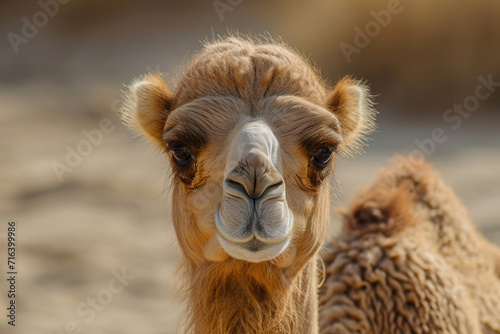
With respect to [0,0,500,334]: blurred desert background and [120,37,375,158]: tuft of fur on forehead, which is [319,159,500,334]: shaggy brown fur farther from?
[0,0,500,334]: blurred desert background

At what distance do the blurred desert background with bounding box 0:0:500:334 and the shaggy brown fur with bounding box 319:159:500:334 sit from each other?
4.45 metres

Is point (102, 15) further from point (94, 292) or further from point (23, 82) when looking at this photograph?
point (94, 292)

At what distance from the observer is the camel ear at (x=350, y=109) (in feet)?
12.1

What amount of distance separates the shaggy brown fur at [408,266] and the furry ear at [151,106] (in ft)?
5.69

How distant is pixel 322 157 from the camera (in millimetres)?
3225

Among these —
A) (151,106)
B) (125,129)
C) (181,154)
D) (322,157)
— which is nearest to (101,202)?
(125,129)

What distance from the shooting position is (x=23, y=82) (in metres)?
16.2

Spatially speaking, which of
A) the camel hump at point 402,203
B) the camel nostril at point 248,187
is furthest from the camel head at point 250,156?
the camel hump at point 402,203

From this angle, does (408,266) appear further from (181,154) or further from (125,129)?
(125,129)

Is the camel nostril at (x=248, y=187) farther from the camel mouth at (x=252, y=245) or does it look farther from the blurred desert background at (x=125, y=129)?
the blurred desert background at (x=125, y=129)

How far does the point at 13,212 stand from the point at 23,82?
6959 millimetres

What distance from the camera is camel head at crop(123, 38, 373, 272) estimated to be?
268 cm

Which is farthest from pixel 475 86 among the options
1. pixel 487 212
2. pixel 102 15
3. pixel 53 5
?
pixel 53 5

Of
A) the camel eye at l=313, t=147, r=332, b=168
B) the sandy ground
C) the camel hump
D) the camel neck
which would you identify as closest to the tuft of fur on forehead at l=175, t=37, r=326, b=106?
the camel eye at l=313, t=147, r=332, b=168
